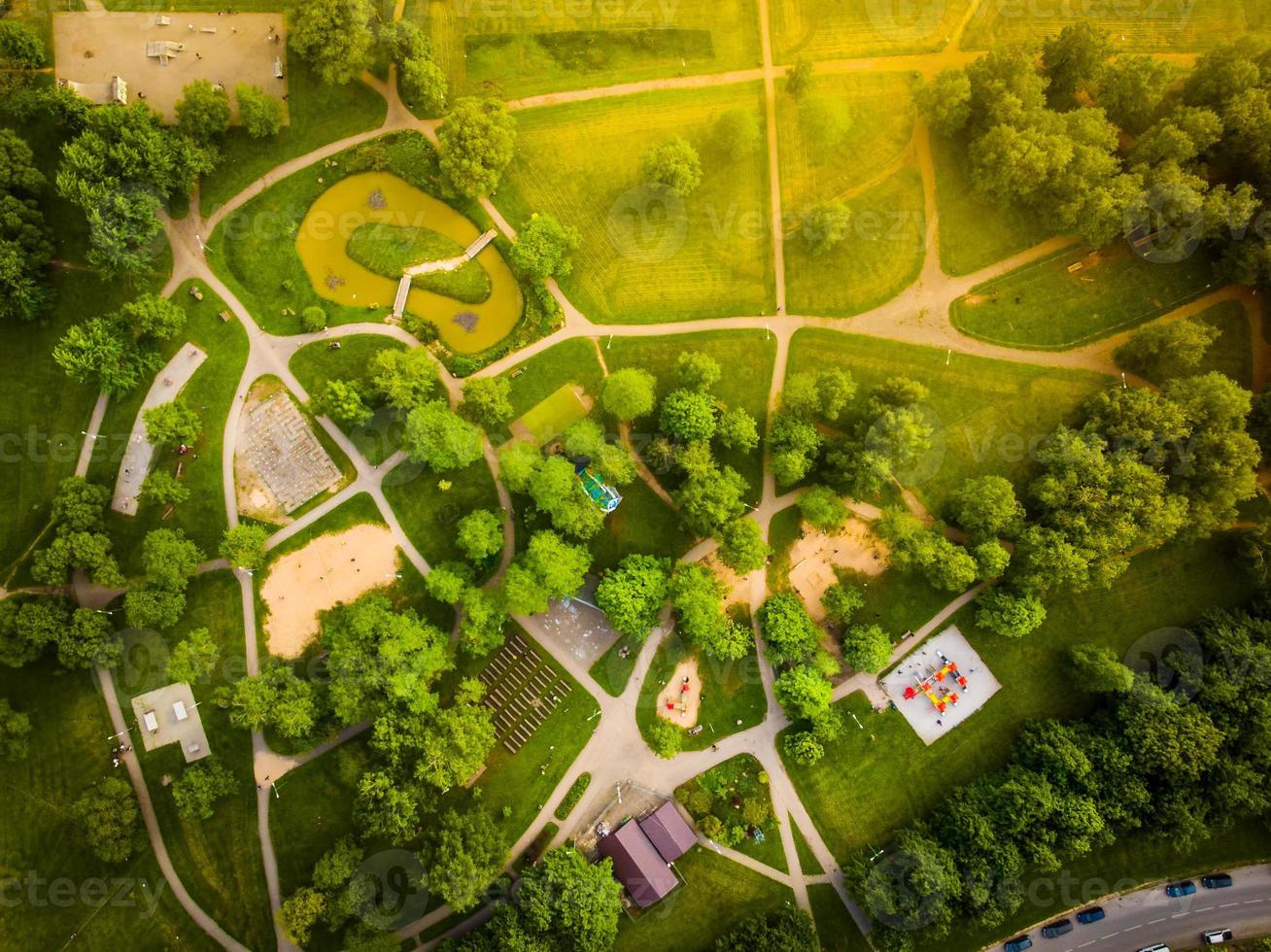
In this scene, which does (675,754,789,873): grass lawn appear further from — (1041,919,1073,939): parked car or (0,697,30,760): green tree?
(0,697,30,760): green tree

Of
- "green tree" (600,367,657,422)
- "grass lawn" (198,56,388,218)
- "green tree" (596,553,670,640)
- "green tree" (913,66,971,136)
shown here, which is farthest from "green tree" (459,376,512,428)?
"green tree" (913,66,971,136)

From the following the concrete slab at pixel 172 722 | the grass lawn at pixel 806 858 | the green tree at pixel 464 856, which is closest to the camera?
the green tree at pixel 464 856

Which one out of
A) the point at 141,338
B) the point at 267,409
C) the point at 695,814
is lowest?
the point at 695,814

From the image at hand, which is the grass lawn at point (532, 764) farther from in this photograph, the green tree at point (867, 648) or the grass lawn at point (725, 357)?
the grass lawn at point (725, 357)

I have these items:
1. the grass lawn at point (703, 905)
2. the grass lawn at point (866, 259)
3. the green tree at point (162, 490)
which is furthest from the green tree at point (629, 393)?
the grass lawn at point (703, 905)

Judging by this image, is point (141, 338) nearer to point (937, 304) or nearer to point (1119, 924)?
point (937, 304)

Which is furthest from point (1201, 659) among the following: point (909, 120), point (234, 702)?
point (234, 702)

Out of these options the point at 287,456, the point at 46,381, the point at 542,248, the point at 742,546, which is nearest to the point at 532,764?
the point at 742,546
